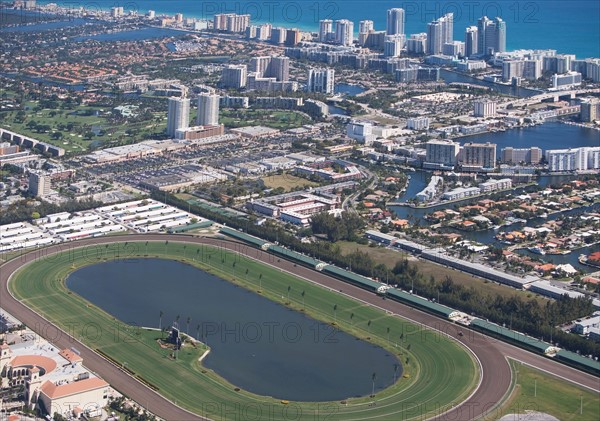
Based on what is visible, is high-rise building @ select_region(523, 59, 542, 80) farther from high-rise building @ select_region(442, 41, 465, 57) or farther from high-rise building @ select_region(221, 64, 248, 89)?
high-rise building @ select_region(221, 64, 248, 89)

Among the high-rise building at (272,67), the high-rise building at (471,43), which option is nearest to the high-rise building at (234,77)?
the high-rise building at (272,67)

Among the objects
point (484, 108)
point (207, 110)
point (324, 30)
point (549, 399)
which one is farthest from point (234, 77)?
point (549, 399)

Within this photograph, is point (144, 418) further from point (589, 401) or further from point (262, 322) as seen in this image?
point (589, 401)

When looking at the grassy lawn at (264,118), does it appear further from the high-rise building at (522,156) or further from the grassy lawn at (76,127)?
the high-rise building at (522,156)

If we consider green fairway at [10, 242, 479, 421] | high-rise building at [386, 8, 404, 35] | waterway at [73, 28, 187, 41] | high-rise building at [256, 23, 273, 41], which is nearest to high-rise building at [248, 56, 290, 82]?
high-rise building at [386, 8, 404, 35]

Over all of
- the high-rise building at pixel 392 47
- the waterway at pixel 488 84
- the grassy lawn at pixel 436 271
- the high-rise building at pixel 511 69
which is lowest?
the grassy lawn at pixel 436 271

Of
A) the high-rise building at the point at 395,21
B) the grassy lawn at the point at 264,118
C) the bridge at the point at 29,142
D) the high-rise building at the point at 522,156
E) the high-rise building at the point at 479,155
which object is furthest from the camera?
the high-rise building at the point at 395,21

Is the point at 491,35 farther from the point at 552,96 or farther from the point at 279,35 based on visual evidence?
the point at 279,35
